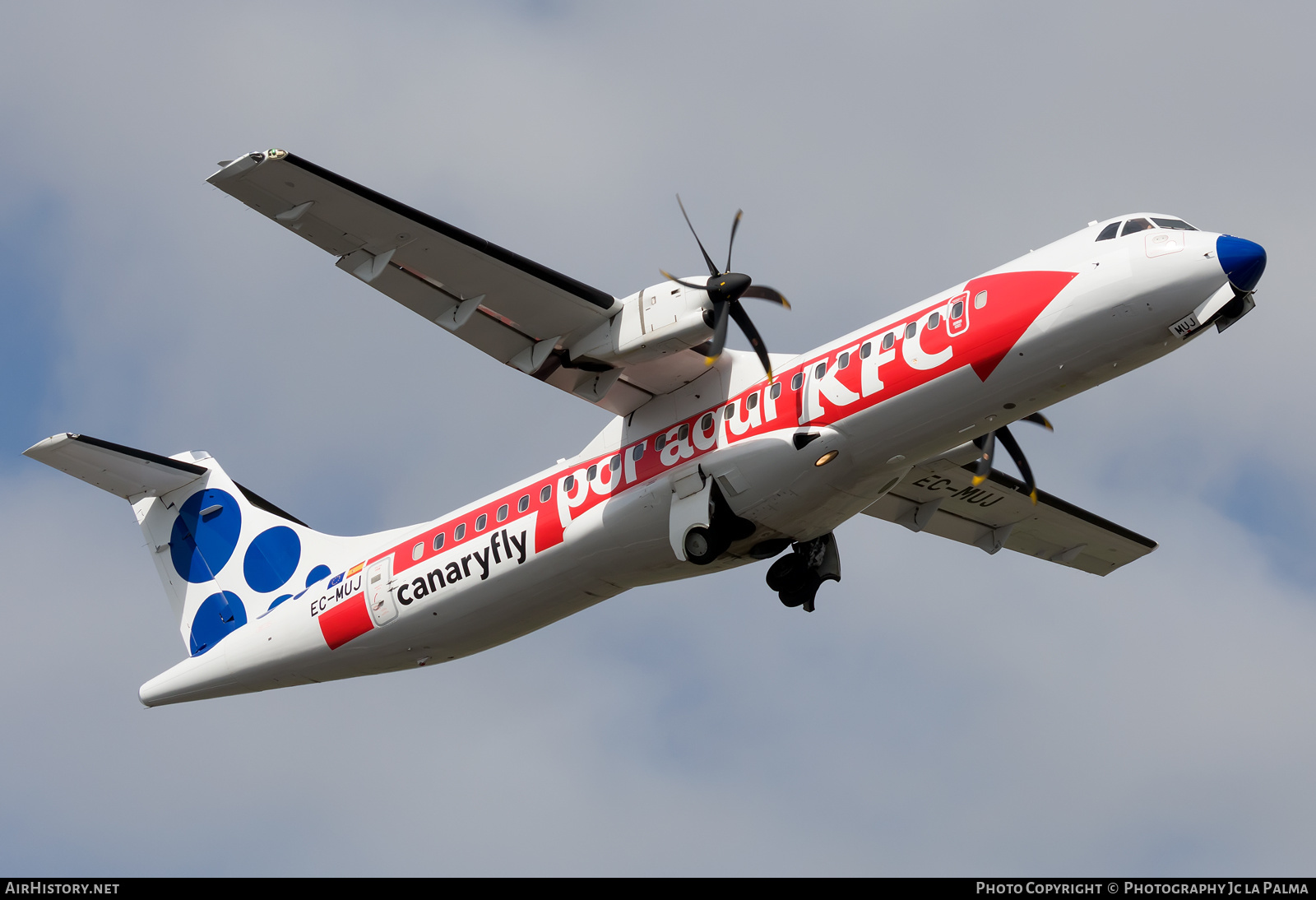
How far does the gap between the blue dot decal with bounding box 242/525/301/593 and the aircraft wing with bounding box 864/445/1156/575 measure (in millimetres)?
9233

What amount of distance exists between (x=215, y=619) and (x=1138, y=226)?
15.2 m

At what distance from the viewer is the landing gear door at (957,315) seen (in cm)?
1700

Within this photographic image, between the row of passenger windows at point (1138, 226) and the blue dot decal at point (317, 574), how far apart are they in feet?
40.9

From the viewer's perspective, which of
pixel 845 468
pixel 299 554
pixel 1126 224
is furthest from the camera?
pixel 299 554

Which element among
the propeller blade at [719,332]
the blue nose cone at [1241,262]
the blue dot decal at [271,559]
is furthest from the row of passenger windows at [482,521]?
the blue nose cone at [1241,262]

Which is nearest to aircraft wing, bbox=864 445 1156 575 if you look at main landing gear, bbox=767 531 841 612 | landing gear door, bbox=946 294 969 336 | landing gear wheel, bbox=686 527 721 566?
main landing gear, bbox=767 531 841 612

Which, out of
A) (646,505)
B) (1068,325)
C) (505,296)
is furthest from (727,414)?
(1068,325)

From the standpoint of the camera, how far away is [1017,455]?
20.3m

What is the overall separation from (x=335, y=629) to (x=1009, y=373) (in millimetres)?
10453

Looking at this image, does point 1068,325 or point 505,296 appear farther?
point 505,296

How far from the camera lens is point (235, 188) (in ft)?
56.3
